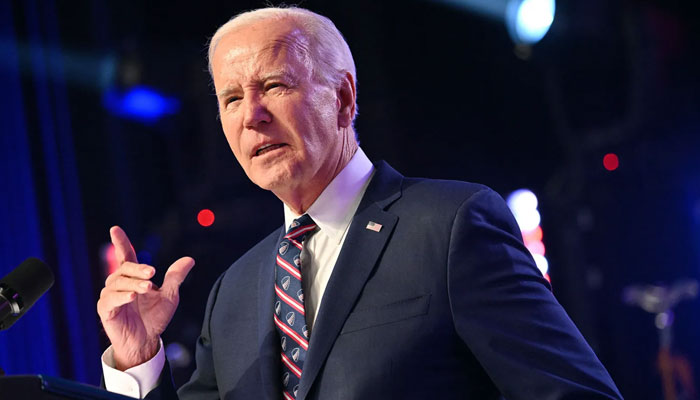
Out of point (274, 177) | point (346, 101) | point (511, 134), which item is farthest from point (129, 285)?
point (511, 134)

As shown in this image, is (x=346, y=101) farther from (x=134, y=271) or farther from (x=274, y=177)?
(x=134, y=271)

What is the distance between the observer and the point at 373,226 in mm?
1414

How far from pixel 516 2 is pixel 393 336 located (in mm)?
4750

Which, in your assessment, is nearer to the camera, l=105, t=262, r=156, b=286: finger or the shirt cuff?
l=105, t=262, r=156, b=286: finger

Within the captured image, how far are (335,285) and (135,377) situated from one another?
463 mm

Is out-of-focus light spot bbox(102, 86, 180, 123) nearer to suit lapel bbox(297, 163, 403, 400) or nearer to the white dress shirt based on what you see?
the white dress shirt

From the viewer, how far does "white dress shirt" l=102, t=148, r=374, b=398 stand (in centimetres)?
141

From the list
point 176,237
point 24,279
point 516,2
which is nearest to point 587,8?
point 516,2

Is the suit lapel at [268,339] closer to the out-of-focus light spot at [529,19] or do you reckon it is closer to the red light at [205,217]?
the red light at [205,217]

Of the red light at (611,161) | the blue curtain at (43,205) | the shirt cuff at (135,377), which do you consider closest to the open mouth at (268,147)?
the shirt cuff at (135,377)

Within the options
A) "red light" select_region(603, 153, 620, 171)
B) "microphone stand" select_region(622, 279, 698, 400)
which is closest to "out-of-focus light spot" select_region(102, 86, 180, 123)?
"red light" select_region(603, 153, 620, 171)

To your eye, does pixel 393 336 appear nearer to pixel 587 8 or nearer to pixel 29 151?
pixel 29 151

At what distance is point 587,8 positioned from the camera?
221 inches

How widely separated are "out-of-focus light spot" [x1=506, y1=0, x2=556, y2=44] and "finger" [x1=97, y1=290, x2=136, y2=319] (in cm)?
477
